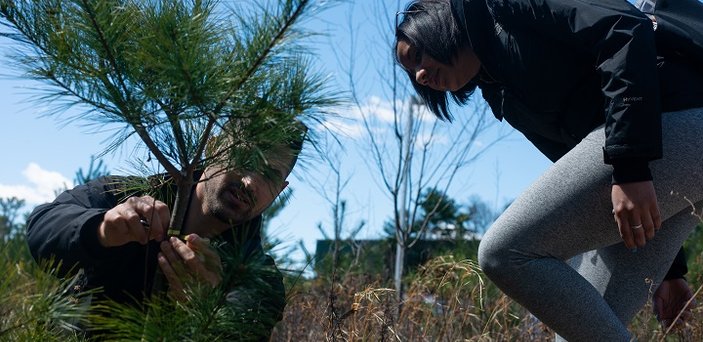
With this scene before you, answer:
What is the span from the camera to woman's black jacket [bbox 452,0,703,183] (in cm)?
162

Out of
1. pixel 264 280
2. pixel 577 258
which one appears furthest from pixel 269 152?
pixel 577 258

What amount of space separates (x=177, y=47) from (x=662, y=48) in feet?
3.68

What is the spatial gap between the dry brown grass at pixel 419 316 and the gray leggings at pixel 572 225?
555mm

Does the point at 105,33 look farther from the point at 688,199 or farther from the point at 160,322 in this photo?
the point at 688,199

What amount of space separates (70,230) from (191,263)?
12.4 inches

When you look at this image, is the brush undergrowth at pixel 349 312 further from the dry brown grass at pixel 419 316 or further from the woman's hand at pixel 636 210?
the woman's hand at pixel 636 210

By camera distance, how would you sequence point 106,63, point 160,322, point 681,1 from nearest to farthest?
1. point 160,322
2. point 106,63
3. point 681,1

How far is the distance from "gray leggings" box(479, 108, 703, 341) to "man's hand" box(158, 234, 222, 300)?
0.73 meters

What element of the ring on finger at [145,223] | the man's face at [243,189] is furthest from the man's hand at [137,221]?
the man's face at [243,189]

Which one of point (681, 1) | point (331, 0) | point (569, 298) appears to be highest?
point (681, 1)

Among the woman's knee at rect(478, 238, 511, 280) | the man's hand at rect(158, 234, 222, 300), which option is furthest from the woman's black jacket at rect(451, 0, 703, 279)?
the man's hand at rect(158, 234, 222, 300)

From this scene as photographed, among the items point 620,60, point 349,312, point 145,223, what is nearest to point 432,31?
point 620,60

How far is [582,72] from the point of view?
1.83m

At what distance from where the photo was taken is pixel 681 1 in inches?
74.7
